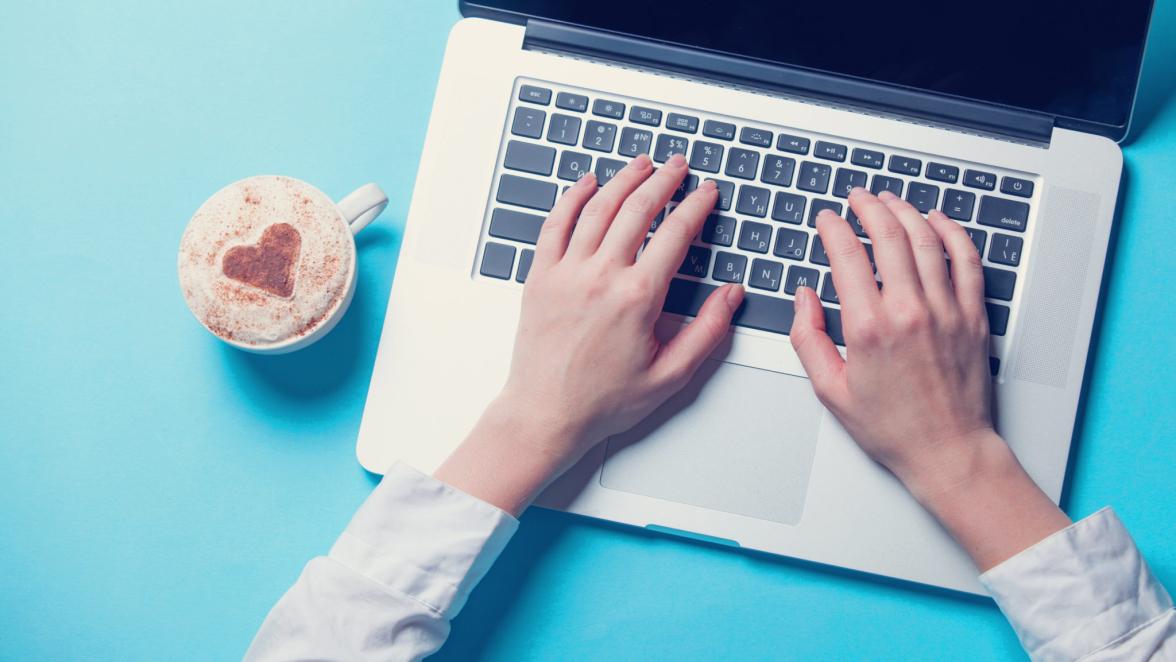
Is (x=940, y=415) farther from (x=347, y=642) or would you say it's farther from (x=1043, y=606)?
(x=347, y=642)

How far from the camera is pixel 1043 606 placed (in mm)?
582

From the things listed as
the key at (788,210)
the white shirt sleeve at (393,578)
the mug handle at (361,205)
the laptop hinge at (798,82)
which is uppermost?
the laptop hinge at (798,82)

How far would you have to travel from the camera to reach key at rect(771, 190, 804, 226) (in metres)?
0.64

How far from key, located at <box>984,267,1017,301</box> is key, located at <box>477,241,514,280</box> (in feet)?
1.23

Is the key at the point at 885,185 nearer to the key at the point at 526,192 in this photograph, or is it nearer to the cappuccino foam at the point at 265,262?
the key at the point at 526,192

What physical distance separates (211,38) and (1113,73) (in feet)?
2.49

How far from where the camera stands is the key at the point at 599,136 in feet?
2.15

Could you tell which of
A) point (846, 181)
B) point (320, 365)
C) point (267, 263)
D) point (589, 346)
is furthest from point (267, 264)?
point (846, 181)

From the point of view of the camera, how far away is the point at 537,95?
2.16 feet

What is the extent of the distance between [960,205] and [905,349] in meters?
0.14

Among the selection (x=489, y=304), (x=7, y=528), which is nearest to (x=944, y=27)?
(x=489, y=304)

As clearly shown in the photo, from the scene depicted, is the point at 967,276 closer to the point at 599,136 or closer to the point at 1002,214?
the point at 1002,214

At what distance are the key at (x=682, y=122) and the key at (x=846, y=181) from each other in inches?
4.7

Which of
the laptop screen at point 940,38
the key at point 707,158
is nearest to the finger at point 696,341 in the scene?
the key at point 707,158
